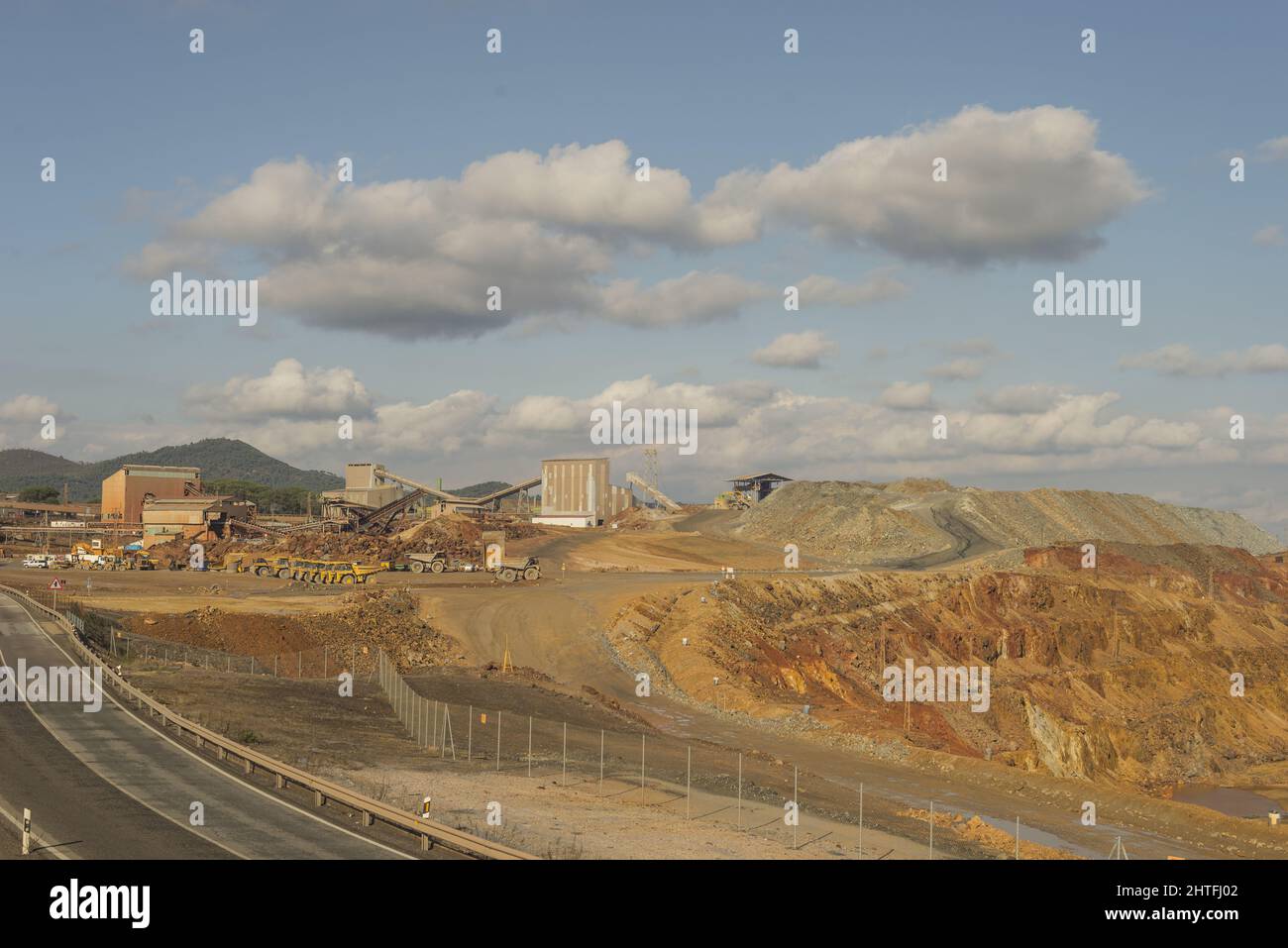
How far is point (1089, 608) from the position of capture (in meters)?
102

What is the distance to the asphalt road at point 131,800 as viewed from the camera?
2117cm

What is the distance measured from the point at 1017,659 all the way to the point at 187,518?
93.1 metres

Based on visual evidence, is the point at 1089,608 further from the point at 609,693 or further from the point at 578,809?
the point at 578,809

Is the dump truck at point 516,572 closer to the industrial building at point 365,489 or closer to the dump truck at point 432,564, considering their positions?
the dump truck at point 432,564

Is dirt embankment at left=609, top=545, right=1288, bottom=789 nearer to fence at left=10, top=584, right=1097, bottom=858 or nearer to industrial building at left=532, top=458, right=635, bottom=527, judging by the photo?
fence at left=10, top=584, right=1097, bottom=858

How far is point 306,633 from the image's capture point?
66312mm

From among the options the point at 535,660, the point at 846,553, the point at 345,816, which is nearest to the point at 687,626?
the point at 535,660

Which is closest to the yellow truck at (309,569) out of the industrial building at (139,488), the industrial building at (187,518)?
the industrial building at (187,518)

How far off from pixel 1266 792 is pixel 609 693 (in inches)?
1588

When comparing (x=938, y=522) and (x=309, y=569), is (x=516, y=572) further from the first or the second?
(x=938, y=522)

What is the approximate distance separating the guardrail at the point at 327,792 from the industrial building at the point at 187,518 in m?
86.2

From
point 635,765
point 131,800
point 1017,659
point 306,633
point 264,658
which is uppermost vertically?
point 131,800

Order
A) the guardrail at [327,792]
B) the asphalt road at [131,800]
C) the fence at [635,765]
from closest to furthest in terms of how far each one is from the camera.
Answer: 1. the guardrail at [327,792]
2. the asphalt road at [131,800]
3. the fence at [635,765]

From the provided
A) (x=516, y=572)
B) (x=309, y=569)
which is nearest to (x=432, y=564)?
(x=309, y=569)
